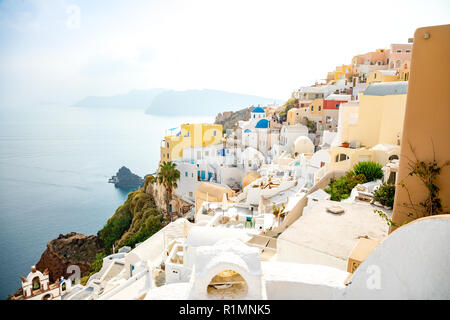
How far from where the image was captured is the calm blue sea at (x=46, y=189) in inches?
1238

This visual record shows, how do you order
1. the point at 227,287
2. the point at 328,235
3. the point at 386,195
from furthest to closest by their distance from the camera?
the point at 386,195 < the point at 328,235 < the point at 227,287

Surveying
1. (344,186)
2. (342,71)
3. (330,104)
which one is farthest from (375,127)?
(342,71)

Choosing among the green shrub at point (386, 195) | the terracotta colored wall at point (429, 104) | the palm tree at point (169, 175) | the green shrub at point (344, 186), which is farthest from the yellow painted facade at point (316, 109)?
the terracotta colored wall at point (429, 104)

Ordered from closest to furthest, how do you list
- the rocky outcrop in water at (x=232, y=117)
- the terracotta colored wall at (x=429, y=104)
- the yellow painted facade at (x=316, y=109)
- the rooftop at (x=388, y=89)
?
the terracotta colored wall at (x=429, y=104), the rooftop at (x=388, y=89), the yellow painted facade at (x=316, y=109), the rocky outcrop in water at (x=232, y=117)

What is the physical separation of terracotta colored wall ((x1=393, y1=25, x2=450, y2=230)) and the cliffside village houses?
0.06 meters

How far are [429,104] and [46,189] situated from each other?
56.5 metres

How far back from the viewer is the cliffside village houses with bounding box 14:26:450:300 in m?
3.16

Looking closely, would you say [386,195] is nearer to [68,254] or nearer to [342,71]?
[68,254]

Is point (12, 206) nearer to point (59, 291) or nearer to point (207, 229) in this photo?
point (59, 291)

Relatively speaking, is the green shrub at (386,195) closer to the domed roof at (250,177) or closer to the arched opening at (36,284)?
the arched opening at (36,284)

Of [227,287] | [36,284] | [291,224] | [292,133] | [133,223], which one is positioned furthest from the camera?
[133,223]

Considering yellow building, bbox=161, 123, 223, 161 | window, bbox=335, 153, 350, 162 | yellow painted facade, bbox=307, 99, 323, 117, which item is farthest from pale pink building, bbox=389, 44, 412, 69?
window, bbox=335, 153, 350, 162

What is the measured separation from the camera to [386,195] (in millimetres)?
8703

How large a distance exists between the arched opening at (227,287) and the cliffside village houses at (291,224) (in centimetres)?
1
